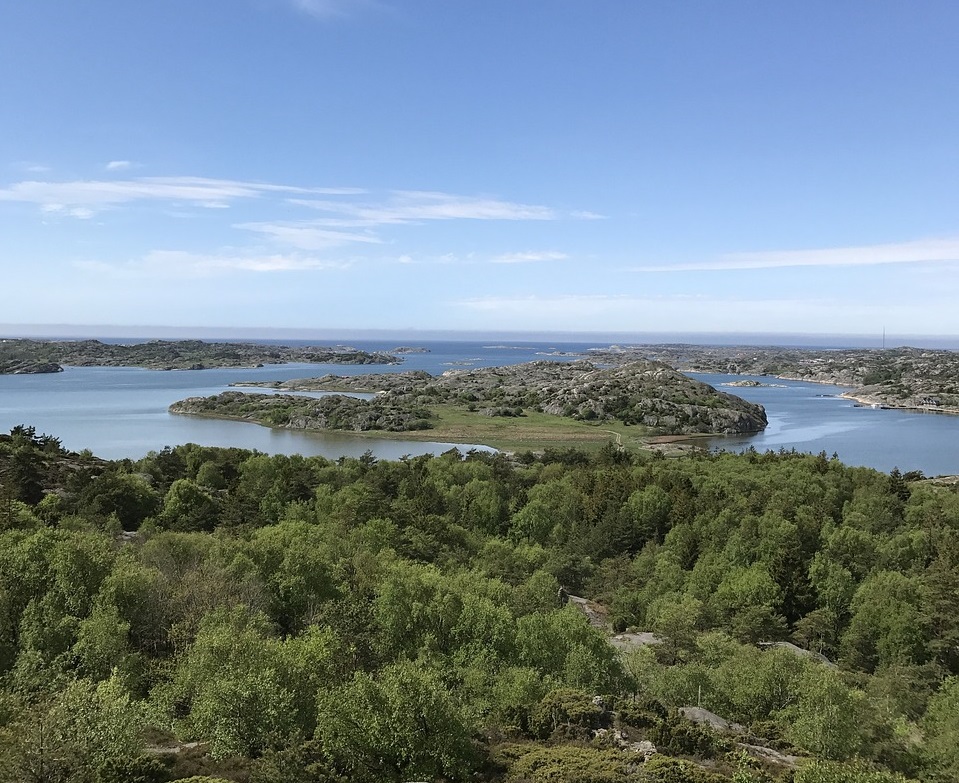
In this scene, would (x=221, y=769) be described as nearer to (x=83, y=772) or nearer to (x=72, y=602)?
(x=83, y=772)

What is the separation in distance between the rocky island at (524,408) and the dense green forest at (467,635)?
5062cm

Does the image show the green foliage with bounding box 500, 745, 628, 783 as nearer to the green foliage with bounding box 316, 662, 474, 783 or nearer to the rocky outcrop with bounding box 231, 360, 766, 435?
the green foliage with bounding box 316, 662, 474, 783

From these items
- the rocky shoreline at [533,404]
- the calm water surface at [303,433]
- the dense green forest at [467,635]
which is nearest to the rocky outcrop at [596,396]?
the rocky shoreline at [533,404]

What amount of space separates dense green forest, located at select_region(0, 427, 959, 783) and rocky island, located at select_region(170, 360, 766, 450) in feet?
166

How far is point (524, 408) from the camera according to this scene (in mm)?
116562

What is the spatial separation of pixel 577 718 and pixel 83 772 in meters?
10.9

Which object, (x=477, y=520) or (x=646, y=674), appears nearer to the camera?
(x=646, y=674)

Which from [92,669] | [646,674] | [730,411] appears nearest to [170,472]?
[92,669]

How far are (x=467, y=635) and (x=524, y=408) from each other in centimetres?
9535

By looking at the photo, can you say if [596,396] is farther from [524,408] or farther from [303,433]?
[303,433]

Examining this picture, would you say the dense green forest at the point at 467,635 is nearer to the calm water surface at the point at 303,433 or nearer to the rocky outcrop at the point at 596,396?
the calm water surface at the point at 303,433

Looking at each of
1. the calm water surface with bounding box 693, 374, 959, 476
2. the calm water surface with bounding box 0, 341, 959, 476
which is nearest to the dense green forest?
the calm water surface with bounding box 0, 341, 959, 476

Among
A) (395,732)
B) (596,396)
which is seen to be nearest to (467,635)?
(395,732)

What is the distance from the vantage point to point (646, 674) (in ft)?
71.8
